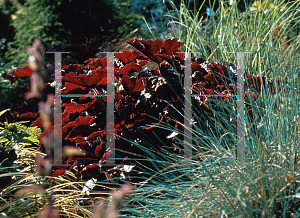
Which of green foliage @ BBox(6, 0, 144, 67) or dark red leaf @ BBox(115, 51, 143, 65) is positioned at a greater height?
green foliage @ BBox(6, 0, 144, 67)

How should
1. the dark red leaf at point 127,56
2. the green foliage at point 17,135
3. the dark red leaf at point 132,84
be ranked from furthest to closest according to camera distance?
the dark red leaf at point 127,56
the green foliage at point 17,135
the dark red leaf at point 132,84

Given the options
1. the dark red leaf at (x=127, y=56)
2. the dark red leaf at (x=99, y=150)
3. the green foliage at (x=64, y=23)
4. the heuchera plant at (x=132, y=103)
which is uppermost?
the green foliage at (x=64, y=23)

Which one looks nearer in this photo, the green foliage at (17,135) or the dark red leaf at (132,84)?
the dark red leaf at (132,84)

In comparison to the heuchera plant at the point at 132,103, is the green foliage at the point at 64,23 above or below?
above

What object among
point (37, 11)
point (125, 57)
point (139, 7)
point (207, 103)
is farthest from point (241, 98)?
point (139, 7)

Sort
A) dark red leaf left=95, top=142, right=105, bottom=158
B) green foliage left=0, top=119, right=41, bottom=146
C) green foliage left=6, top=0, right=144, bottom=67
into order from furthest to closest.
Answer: green foliage left=6, top=0, right=144, bottom=67 → green foliage left=0, top=119, right=41, bottom=146 → dark red leaf left=95, top=142, right=105, bottom=158

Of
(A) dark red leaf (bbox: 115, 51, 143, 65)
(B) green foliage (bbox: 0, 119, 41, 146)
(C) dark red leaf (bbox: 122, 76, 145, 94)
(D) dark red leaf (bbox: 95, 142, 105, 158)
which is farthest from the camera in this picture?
(A) dark red leaf (bbox: 115, 51, 143, 65)

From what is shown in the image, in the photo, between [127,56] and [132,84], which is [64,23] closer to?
[127,56]

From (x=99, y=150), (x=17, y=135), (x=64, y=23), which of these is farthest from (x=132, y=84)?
(x=64, y=23)

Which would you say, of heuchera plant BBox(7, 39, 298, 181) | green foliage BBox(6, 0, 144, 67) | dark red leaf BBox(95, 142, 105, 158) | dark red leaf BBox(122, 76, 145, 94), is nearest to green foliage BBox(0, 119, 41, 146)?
heuchera plant BBox(7, 39, 298, 181)

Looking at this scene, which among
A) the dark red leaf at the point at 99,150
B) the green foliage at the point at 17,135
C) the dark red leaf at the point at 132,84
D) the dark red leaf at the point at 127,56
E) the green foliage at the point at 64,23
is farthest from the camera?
the green foliage at the point at 64,23

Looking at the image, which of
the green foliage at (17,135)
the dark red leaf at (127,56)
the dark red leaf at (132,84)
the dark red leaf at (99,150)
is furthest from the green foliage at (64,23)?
the dark red leaf at (99,150)

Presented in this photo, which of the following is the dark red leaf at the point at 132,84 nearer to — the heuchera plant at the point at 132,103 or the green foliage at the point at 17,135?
the heuchera plant at the point at 132,103

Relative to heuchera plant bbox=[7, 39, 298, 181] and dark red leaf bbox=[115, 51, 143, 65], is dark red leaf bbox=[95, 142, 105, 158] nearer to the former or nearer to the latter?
heuchera plant bbox=[7, 39, 298, 181]
